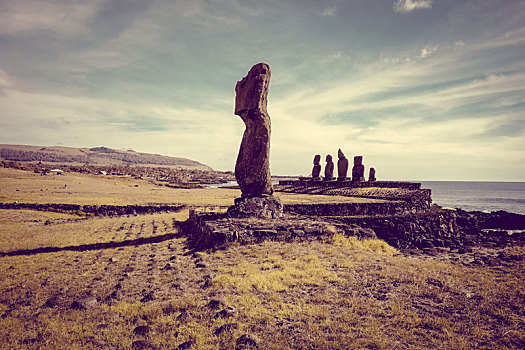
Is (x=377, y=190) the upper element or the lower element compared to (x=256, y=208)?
upper

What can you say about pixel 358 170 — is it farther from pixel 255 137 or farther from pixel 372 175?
pixel 255 137

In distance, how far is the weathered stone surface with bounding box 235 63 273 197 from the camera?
13008mm

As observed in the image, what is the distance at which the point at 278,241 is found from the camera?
391 inches

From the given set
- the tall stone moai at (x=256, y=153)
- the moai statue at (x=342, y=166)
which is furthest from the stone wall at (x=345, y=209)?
the moai statue at (x=342, y=166)

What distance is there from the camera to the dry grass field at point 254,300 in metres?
4.02

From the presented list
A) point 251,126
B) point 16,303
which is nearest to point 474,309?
point 16,303

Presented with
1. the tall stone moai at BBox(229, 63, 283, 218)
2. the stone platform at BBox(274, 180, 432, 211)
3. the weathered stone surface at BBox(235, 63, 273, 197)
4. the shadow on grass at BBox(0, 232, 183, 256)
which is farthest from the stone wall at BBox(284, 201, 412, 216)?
the shadow on grass at BBox(0, 232, 183, 256)

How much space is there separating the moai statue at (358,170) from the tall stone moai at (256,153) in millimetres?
23356

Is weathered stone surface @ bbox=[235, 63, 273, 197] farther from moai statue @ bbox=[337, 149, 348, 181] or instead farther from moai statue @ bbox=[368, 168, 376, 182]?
moai statue @ bbox=[368, 168, 376, 182]

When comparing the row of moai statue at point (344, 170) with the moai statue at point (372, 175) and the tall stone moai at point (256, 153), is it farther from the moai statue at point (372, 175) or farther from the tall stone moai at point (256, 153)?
the tall stone moai at point (256, 153)

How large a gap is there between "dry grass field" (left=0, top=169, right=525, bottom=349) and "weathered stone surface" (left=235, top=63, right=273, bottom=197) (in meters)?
4.41

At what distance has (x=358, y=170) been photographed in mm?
34156

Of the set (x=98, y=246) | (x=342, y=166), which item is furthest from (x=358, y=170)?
(x=98, y=246)

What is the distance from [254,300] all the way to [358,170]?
31448mm
